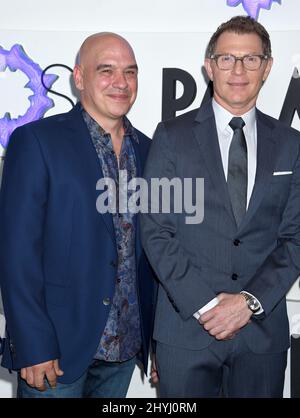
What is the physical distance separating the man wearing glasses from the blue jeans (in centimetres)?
28

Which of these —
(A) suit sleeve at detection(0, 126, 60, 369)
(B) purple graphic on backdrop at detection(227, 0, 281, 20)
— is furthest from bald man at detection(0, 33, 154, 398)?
(B) purple graphic on backdrop at detection(227, 0, 281, 20)

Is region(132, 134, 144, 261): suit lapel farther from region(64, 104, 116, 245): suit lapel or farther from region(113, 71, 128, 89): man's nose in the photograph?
region(113, 71, 128, 89): man's nose

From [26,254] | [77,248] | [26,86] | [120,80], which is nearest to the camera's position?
[26,254]

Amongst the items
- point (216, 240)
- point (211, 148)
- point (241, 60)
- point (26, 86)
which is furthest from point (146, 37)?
point (216, 240)

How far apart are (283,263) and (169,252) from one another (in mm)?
453

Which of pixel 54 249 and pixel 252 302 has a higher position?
pixel 54 249

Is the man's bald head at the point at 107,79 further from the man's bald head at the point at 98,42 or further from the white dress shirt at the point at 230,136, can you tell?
the white dress shirt at the point at 230,136

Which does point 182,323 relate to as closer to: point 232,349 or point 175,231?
point 232,349

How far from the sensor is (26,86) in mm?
3281

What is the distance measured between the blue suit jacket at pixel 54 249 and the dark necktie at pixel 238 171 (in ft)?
1.64

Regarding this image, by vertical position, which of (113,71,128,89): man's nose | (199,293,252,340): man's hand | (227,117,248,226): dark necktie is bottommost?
(199,293,252,340): man's hand

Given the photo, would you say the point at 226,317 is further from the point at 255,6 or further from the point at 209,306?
the point at 255,6

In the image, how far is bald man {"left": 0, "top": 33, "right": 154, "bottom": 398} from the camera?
86.2 inches
